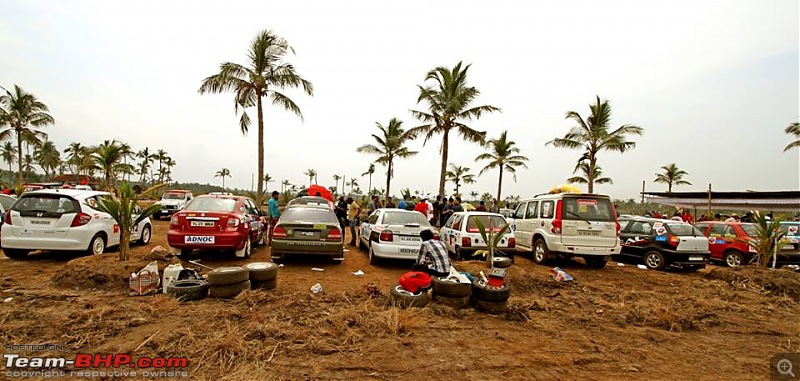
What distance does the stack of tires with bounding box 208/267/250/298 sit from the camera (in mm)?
5125

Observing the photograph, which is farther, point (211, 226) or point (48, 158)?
point (48, 158)

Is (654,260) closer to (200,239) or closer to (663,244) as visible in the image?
(663,244)

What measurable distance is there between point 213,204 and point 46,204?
10.0ft

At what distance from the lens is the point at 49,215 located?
7.31 metres

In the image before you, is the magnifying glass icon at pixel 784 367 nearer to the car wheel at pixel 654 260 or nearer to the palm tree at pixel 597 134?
the car wheel at pixel 654 260

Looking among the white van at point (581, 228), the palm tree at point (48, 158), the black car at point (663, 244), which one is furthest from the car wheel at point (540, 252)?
the palm tree at point (48, 158)

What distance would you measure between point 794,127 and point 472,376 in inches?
1111

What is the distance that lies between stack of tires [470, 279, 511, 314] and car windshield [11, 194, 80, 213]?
8.16 m

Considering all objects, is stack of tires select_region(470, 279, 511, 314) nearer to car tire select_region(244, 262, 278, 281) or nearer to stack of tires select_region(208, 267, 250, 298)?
car tire select_region(244, 262, 278, 281)

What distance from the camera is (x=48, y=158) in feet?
187

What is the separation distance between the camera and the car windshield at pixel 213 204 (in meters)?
8.07

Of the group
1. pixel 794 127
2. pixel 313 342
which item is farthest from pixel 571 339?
pixel 794 127

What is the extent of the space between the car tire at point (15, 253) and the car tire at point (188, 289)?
17.4 feet

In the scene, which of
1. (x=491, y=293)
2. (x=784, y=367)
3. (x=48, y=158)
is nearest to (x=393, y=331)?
(x=491, y=293)
